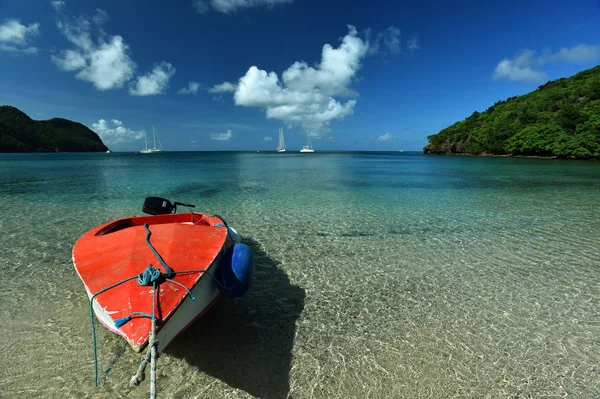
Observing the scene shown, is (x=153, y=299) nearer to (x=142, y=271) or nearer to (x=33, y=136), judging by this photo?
(x=142, y=271)

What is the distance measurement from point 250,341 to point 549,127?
86.6 metres

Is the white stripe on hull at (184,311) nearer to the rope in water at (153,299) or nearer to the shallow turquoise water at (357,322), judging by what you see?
the rope in water at (153,299)

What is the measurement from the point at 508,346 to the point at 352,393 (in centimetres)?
262

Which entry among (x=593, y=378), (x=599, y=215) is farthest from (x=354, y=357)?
(x=599, y=215)

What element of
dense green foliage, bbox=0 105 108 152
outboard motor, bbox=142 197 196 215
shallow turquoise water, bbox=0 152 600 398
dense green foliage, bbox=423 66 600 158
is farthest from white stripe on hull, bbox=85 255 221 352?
dense green foliage, bbox=0 105 108 152

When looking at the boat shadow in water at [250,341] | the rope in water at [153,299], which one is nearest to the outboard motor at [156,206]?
the boat shadow in water at [250,341]

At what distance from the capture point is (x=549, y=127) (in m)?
65.4

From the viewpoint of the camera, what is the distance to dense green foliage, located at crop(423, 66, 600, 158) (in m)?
59.8

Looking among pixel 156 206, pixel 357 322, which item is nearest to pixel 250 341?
pixel 357 322

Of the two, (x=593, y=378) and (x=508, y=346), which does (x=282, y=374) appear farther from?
(x=593, y=378)

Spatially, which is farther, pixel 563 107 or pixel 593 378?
pixel 563 107

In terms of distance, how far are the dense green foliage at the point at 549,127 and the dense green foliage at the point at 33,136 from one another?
195 metres

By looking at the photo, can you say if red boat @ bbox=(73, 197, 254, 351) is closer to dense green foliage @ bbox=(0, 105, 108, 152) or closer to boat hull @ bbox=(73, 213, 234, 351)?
boat hull @ bbox=(73, 213, 234, 351)

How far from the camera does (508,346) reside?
4.29 metres
